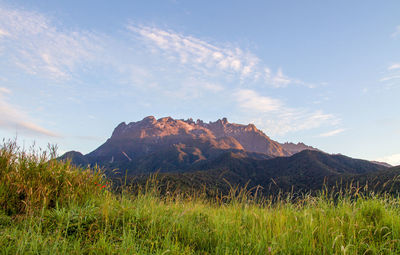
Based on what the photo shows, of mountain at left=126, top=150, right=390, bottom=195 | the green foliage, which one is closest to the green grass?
the green foliage

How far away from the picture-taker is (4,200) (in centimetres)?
568

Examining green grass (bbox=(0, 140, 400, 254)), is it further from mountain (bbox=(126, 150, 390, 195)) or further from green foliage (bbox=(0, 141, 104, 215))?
mountain (bbox=(126, 150, 390, 195))

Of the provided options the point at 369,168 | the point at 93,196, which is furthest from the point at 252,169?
the point at 93,196

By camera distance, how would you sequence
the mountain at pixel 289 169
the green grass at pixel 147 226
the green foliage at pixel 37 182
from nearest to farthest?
the green grass at pixel 147 226
the green foliage at pixel 37 182
the mountain at pixel 289 169

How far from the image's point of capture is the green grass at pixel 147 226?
378 cm

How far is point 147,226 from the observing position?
4637 mm

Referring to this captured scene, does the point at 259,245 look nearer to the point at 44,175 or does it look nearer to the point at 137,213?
the point at 137,213

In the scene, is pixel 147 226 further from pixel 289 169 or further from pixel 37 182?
pixel 289 169

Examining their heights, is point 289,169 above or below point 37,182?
above

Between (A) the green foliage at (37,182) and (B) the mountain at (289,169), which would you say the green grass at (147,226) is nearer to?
(A) the green foliage at (37,182)

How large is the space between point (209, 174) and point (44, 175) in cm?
7849

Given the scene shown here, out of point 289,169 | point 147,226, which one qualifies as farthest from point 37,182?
point 289,169

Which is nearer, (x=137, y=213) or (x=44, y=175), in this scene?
(x=137, y=213)

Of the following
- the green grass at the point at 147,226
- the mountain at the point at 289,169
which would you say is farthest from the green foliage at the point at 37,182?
the mountain at the point at 289,169
